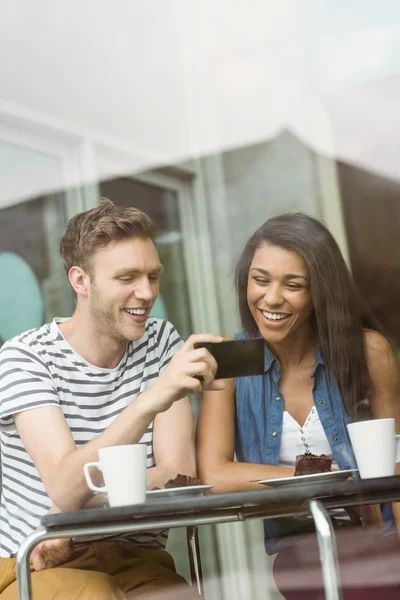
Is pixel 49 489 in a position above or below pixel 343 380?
below

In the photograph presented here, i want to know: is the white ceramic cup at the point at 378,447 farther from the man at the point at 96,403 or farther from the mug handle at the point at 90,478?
the mug handle at the point at 90,478

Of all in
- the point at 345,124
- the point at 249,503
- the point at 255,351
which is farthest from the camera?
the point at 345,124

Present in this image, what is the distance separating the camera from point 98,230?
5.94ft

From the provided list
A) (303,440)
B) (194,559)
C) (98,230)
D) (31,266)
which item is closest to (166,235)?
(98,230)

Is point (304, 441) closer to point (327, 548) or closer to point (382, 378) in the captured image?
point (382, 378)

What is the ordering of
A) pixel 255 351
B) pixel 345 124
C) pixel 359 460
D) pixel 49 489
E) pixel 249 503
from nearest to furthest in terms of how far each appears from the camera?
pixel 249 503
pixel 359 460
pixel 49 489
pixel 255 351
pixel 345 124

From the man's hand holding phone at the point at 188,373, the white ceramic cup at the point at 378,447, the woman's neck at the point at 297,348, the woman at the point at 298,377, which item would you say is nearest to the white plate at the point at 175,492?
the man's hand holding phone at the point at 188,373

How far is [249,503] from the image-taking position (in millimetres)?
1170

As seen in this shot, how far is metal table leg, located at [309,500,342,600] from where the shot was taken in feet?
3.76

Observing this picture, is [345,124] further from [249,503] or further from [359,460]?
[249,503]

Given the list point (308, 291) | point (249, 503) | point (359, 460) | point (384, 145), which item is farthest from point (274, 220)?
point (249, 503)

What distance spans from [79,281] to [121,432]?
1.63 ft

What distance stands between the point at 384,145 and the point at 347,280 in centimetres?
38

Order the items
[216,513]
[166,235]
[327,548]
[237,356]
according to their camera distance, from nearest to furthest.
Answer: [327,548], [216,513], [237,356], [166,235]
